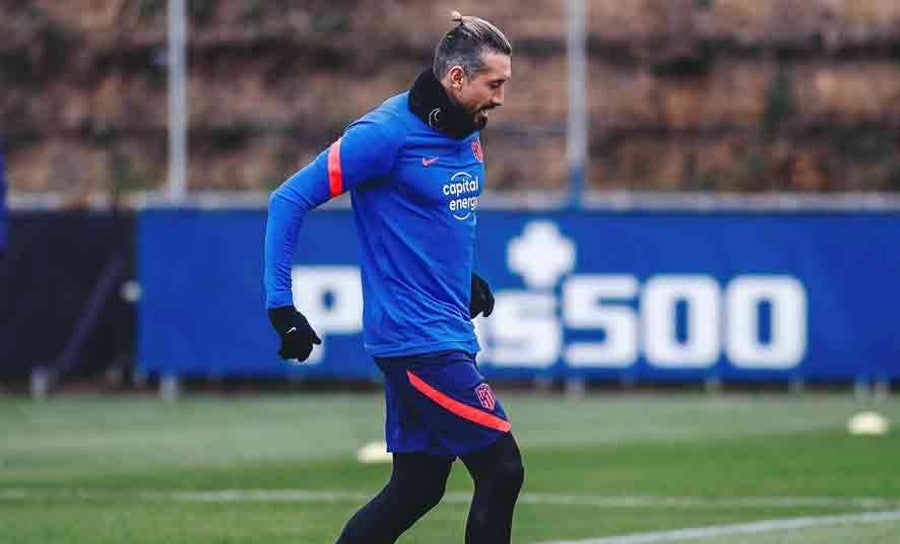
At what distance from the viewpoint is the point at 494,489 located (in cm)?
825

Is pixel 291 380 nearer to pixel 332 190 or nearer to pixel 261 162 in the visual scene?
pixel 332 190

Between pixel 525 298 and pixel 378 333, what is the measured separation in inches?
602

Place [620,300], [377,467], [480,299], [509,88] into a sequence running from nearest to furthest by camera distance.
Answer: [480,299] < [377,467] < [620,300] < [509,88]

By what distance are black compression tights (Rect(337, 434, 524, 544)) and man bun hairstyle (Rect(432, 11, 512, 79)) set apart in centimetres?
125

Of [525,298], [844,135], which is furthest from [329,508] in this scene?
[844,135]

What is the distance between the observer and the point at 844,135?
47469 millimetres

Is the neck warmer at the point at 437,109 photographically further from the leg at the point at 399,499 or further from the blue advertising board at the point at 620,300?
the blue advertising board at the point at 620,300

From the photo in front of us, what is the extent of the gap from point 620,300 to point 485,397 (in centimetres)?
1533

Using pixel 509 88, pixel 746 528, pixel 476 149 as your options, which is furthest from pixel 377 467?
pixel 509 88

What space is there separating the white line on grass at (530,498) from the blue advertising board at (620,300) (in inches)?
372

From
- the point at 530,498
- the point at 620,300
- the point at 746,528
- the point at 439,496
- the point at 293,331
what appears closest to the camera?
the point at 293,331

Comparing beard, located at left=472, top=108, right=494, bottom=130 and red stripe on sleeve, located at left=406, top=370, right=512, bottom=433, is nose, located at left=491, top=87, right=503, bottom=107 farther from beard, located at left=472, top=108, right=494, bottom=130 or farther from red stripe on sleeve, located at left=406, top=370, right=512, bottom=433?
red stripe on sleeve, located at left=406, top=370, right=512, bottom=433

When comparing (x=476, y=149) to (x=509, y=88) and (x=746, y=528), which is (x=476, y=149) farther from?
(x=509, y=88)

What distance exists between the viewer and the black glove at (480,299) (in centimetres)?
888
